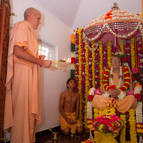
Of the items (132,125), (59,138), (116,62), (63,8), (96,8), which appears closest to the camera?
(132,125)

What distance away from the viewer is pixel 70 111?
4.52 metres

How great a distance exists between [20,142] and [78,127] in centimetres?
207

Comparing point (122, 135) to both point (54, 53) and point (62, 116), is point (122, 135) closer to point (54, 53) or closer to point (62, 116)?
point (62, 116)

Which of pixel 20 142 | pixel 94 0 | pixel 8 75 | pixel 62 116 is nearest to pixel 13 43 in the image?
pixel 8 75

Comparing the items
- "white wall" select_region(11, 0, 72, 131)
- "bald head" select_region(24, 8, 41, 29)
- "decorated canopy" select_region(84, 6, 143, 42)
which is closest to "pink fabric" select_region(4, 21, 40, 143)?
"bald head" select_region(24, 8, 41, 29)

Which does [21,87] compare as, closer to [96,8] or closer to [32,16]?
[32,16]

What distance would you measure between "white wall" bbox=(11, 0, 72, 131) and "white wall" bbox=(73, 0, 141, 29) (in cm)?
67

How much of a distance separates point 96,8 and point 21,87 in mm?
3804

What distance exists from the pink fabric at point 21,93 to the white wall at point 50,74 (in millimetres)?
1206

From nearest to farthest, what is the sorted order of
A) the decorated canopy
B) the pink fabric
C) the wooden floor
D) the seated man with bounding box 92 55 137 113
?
the pink fabric < the decorated canopy < the seated man with bounding box 92 55 137 113 < the wooden floor

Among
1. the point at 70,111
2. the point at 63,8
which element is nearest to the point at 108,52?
the point at 63,8

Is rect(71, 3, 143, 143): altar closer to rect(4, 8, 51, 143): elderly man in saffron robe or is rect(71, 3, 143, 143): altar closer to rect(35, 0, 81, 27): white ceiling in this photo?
rect(35, 0, 81, 27): white ceiling

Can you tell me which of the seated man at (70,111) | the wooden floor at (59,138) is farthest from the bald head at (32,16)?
the wooden floor at (59,138)

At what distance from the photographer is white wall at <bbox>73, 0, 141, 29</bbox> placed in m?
4.73
